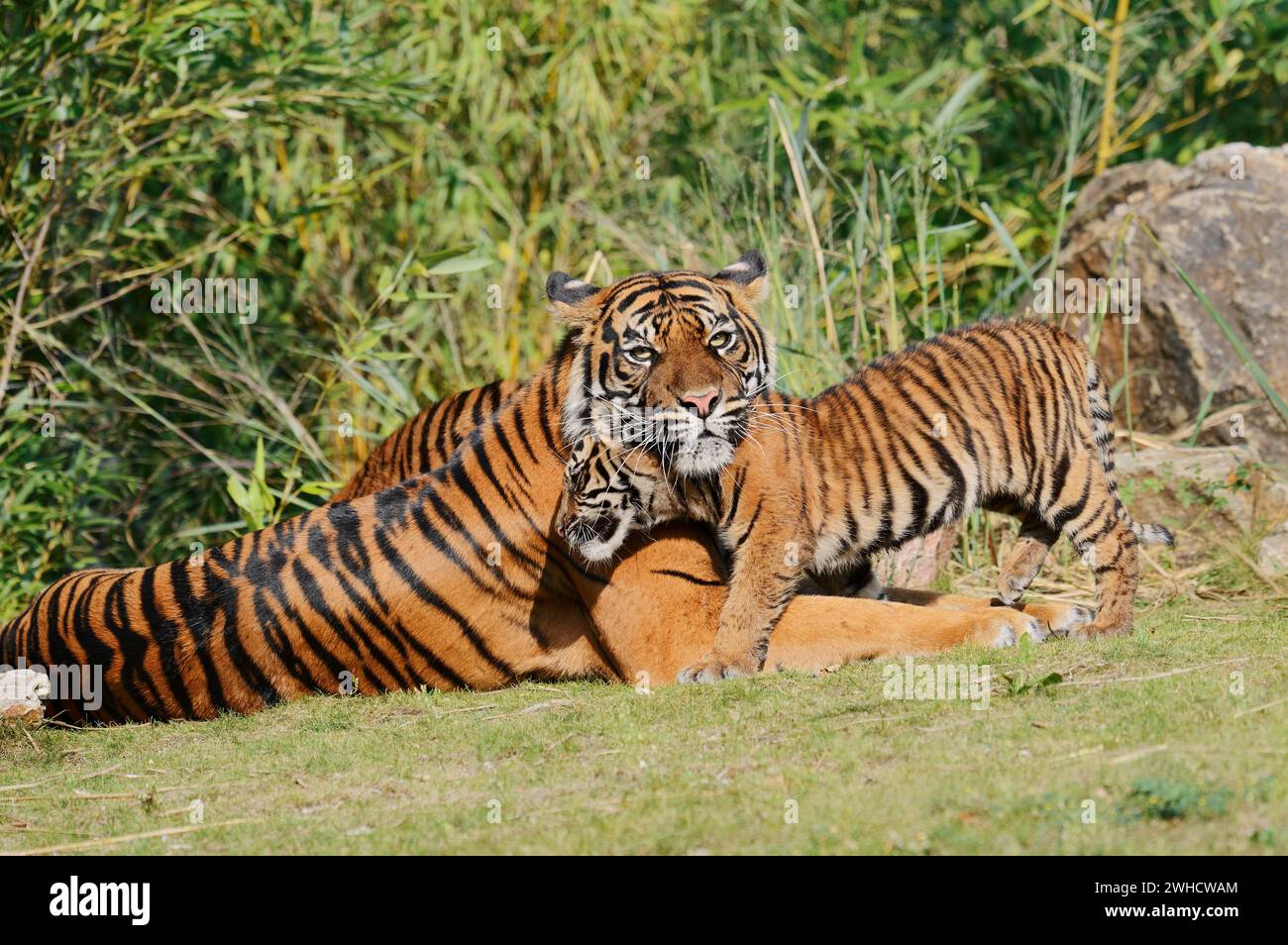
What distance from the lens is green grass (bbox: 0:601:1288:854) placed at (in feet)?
11.0

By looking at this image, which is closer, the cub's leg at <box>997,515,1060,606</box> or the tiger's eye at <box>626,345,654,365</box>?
the tiger's eye at <box>626,345,654,365</box>

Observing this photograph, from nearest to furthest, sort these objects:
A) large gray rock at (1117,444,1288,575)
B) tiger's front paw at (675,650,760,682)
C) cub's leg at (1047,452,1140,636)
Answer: tiger's front paw at (675,650,760,682) < cub's leg at (1047,452,1140,636) < large gray rock at (1117,444,1288,575)

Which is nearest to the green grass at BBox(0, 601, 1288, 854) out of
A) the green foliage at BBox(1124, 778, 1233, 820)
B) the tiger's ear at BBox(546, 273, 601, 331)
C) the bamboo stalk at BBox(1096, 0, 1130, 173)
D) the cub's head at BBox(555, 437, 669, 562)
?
the green foliage at BBox(1124, 778, 1233, 820)

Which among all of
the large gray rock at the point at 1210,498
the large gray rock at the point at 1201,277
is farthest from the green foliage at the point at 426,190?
the large gray rock at the point at 1210,498

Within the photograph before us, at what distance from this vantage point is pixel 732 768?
12.9 ft

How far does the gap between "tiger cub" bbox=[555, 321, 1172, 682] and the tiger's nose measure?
236 millimetres

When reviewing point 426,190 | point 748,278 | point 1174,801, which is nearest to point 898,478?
point 748,278

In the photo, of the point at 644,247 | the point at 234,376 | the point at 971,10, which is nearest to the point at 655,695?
the point at 644,247

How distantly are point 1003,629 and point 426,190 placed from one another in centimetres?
623

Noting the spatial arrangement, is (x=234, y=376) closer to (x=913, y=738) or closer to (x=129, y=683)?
(x=129, y=683)

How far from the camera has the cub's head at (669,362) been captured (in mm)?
4898

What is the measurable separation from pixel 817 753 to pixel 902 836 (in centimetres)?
74

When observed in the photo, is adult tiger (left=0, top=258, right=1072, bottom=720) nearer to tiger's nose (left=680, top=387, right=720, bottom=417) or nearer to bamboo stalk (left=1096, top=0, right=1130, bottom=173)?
tiger's nose (left=680, top=387, right=720, bottom=417)

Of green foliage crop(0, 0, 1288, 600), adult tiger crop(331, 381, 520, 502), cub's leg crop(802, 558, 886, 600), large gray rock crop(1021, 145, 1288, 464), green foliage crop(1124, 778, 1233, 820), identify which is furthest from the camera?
green foliage crop(0, 0, 1288, 600)
